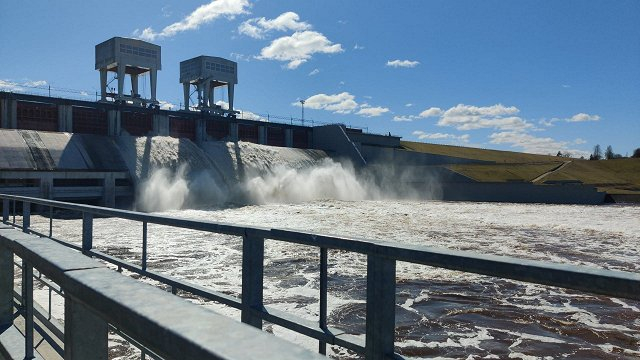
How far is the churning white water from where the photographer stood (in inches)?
320

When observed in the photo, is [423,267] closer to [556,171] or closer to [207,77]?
[207,77]

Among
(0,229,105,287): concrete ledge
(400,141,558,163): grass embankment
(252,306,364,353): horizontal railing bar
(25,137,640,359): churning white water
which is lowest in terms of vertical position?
(25,137,640,359): churning white water

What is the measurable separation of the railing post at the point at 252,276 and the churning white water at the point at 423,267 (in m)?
3.77

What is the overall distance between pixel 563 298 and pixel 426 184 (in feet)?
144

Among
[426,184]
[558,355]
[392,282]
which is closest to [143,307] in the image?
[392,282]

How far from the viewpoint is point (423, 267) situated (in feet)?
45.9

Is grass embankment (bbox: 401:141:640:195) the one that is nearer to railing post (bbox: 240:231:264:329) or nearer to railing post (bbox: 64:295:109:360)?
railing post (bbox: 240:231:264:329)

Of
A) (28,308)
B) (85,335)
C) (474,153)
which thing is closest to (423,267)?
(28,308)

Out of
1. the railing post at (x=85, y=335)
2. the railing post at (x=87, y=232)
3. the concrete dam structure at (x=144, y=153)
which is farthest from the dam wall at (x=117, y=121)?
the railing post at (x=85, y=335)

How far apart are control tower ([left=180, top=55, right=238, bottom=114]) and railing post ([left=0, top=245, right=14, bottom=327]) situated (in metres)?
52.9

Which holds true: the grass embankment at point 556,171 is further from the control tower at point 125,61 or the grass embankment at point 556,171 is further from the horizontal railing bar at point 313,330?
the horizontal railing bar at point 313,330

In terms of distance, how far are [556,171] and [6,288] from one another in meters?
65.4

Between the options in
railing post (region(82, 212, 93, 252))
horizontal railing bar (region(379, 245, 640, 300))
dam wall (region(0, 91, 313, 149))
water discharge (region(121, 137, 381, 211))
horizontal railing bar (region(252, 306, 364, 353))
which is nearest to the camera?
horizontal railing bar (region(379, 245, 640, 300))

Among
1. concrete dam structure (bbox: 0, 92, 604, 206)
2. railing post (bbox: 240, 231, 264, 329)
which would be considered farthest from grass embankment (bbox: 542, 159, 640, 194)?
railing post (bbox: 240, 231, 264, 329)
